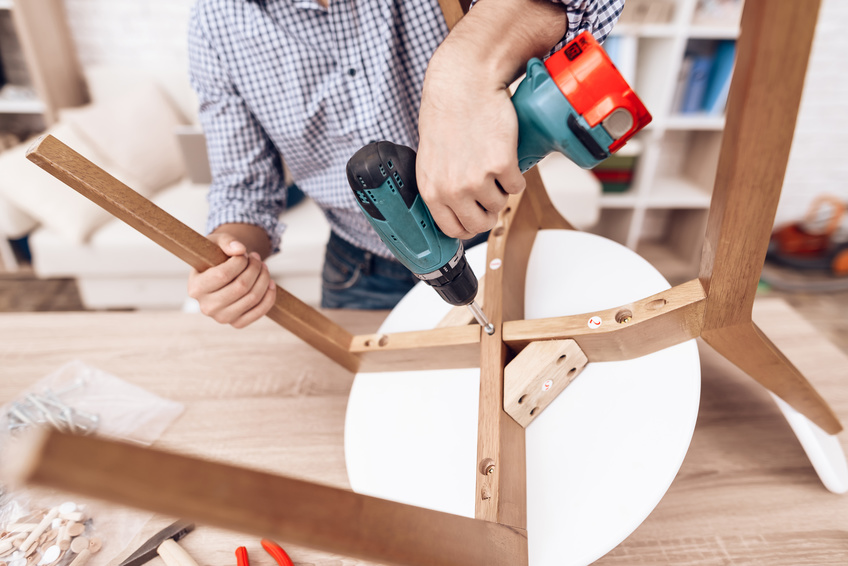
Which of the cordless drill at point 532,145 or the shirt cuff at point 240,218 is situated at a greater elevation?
the cordless drill at point 532,145

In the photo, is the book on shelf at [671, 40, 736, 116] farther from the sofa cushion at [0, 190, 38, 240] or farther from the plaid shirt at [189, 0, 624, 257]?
the sofa cushion at [0, 190, 38, 240]

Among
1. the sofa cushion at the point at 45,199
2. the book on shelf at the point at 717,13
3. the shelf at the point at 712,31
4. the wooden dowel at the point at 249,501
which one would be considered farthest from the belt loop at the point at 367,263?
the book on shelf at the point at 717,13

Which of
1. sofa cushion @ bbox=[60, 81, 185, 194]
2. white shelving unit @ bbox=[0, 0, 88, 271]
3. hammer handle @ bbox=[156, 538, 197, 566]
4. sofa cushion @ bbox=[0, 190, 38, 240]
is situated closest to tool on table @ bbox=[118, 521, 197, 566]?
hammer handle @ bbox=[156, 538, 197, 566]

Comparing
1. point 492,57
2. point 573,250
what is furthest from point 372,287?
point 492,57

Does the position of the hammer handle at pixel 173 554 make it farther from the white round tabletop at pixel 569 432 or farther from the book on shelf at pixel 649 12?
the book on shelf at pixel 649 12

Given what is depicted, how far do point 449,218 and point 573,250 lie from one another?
9.5 inches

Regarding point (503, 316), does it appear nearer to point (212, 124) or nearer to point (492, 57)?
point (492, 57)

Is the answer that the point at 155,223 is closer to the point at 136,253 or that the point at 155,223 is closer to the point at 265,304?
the point at 265,304

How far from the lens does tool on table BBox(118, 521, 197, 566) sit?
0.53m

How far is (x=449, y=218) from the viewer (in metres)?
0.50

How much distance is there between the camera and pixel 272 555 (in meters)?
0.54

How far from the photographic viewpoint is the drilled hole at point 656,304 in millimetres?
475

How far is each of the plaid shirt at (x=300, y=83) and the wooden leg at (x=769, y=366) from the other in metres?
0.61

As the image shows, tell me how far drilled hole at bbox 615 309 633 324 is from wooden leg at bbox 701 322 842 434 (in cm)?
7
